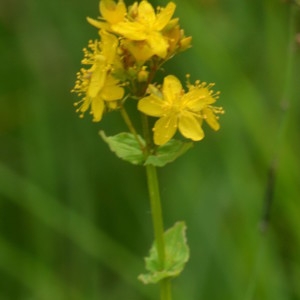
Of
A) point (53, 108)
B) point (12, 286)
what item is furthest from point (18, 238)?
point (53, 108)

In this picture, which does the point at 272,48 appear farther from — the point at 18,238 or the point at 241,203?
the point at 18,238

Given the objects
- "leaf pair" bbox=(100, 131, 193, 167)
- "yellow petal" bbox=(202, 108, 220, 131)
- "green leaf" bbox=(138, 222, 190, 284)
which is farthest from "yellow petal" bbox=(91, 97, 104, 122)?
"green leaf" bbox=(138, 222, 190, 284)

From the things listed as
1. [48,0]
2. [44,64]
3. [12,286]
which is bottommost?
[12,286]

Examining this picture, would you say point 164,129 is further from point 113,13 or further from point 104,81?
point 113,13

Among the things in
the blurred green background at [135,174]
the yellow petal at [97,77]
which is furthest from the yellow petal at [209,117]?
the blurred green background at [135,174]

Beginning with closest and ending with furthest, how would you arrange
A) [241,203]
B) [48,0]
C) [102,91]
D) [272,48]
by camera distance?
[102,91] → [241,203] → [272,48] → [48,0]

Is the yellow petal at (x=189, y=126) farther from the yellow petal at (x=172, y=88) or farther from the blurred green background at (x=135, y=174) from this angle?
the blurred green background at (x=135, y=174)
